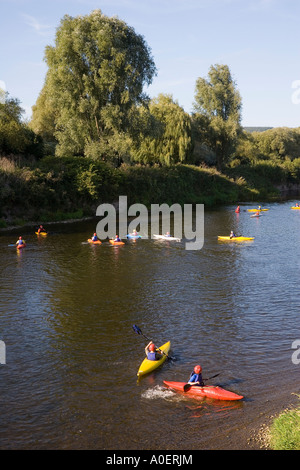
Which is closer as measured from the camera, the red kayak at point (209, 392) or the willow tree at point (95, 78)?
the red kayak at point (209, 392)

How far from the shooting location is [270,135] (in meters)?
112

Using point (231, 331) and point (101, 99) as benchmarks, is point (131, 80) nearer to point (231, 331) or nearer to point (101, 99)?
point (101, 99)

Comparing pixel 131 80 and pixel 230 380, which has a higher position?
pixel 131 80

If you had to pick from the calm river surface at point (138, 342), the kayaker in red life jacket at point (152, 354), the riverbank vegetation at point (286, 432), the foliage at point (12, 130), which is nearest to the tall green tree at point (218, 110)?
the foliage at point (12, 130)

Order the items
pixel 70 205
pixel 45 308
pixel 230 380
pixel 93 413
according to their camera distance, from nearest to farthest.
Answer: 1. pixel 93 413
2. pixel 230 380
3. pixel 45 308
4. pixel 70 205

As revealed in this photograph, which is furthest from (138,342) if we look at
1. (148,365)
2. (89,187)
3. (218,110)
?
(218,110)

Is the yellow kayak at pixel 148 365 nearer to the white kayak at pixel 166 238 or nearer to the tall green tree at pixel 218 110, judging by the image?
the white kayak at pixel 166 238

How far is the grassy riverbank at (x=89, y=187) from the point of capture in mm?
48094

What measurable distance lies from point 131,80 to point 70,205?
18593 mm

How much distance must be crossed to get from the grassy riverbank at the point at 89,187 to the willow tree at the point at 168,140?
9.62 feet

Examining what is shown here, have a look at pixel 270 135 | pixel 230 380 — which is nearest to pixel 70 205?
pixel 230 380

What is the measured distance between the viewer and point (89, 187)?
5356 cm

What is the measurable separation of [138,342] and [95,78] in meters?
44.0
